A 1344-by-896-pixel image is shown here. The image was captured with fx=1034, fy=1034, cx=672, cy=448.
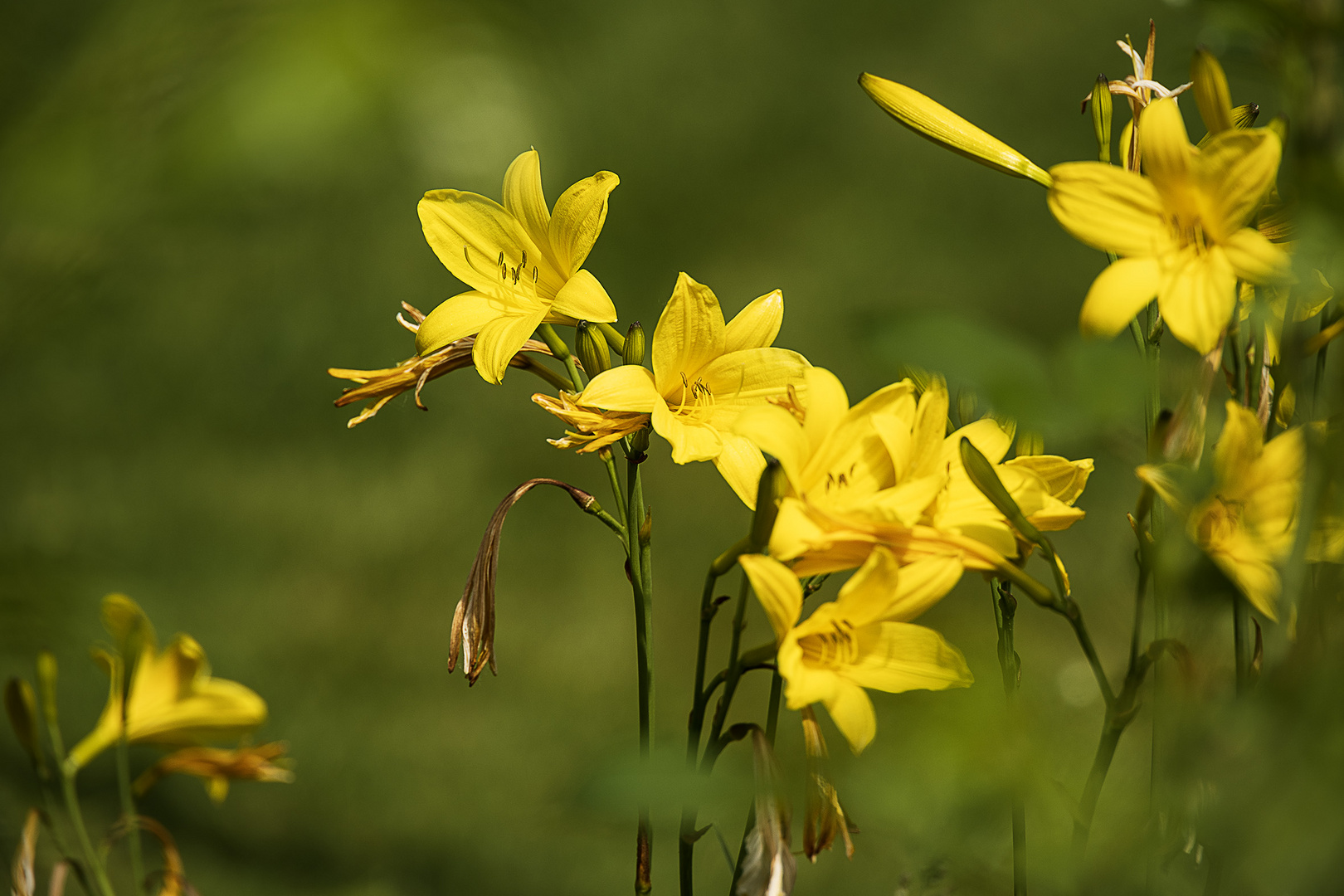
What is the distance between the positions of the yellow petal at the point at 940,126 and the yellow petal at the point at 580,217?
116 millimetres

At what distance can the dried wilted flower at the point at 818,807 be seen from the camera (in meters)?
0.35

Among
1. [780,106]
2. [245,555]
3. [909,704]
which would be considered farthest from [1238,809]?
[780,106]

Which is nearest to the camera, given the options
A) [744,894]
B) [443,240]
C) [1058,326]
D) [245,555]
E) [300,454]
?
[744,894]

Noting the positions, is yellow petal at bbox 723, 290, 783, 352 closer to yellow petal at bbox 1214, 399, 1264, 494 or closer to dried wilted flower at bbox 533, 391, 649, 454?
dried wilted flower at bbox 533, 391, 649, 454

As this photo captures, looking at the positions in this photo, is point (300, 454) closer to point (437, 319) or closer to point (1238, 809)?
point (437, 319)

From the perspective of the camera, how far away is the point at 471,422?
1.65 metres

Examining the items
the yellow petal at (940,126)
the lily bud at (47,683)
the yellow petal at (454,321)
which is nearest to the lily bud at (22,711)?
the lily bud at (47,683)

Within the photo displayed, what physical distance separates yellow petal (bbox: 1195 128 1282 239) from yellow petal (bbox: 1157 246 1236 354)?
1 cm

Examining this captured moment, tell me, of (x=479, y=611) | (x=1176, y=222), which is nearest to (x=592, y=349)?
(x=479, y=611)

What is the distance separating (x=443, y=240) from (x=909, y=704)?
0.29 m

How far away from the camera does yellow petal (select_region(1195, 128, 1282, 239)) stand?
304mm

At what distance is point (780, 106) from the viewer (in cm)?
192

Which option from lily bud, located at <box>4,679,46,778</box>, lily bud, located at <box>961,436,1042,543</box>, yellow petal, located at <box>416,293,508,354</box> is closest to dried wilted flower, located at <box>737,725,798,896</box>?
lily bud, located at <box>961,436,1042,543</box>

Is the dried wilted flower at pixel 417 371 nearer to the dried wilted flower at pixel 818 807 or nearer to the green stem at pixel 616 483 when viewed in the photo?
the green stem at pixel 616 483
